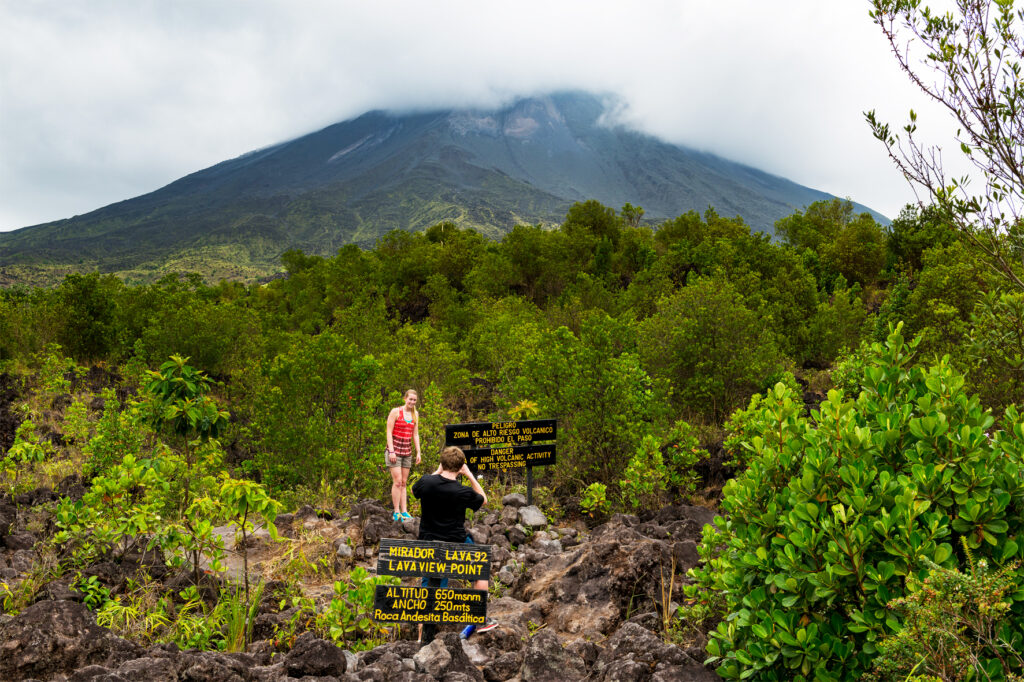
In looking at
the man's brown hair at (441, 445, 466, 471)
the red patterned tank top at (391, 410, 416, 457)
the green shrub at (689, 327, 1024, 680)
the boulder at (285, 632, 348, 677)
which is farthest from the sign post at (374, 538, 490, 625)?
the red patterned tank top at (391, 410, 416, 457)

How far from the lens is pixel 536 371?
10648 millimetres

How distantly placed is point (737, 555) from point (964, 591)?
1.23 m

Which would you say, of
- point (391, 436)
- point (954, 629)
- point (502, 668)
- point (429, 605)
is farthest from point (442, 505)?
point (954, 629)

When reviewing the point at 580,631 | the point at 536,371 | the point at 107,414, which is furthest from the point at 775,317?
the point at 107,414

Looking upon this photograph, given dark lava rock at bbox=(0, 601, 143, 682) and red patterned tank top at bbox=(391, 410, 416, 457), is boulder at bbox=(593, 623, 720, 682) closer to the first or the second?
dark lava rock at bbox=(0, 601, 143, 682)

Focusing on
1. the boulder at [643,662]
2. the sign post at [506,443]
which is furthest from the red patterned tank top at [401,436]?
the boulder at [643,662]

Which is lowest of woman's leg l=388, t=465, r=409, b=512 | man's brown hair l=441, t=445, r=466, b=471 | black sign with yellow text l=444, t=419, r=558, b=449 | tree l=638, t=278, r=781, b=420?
woman's leg l=388, t=465, r=409, b=512

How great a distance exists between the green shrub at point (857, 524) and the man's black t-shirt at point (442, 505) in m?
2.71

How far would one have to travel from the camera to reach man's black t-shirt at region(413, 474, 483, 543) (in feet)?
18.8

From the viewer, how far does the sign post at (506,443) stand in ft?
29.5

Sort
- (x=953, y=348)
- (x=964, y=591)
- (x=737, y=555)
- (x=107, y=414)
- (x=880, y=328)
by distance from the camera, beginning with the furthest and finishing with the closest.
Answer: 1. (x=880, y=328)
2. (x=953, y=348)
3. (x=107, y=414)
4. (x=737, y=555)
5. (x=964, y=591)

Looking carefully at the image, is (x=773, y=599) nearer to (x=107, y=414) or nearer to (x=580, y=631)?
(x=580, y=631)

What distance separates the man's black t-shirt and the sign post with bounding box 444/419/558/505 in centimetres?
306

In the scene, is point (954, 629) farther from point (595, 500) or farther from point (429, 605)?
point (595, 500)
